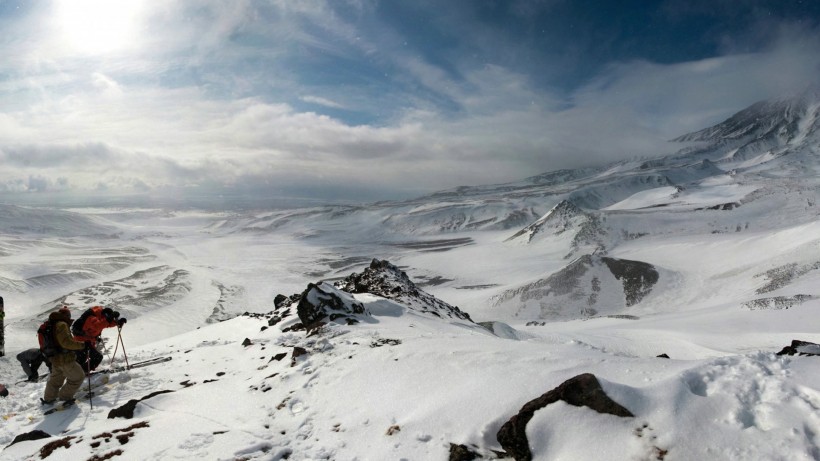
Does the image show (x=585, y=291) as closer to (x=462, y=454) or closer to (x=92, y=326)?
(x=462, y=454)

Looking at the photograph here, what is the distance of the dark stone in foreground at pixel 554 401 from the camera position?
235 inches

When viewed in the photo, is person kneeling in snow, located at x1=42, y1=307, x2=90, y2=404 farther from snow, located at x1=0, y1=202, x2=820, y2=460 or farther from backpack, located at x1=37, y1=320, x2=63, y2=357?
snow, located at x1=0, y1=202, x2=820, y2=460

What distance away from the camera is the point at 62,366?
1153 cm

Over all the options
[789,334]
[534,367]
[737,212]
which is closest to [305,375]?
[534,367]

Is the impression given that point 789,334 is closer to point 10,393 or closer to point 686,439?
point 686,439

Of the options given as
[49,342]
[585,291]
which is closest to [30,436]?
[49,342]

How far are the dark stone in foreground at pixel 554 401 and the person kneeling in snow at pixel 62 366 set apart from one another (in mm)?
12209

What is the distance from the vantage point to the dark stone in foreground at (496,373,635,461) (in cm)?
597

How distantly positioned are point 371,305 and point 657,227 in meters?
121

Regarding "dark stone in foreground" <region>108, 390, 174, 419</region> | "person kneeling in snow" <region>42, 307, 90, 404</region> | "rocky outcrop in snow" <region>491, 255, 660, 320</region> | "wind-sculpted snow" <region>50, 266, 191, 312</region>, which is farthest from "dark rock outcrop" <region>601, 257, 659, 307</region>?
"wind-sculpted snow" <region>50, 266, 191, 312</region>

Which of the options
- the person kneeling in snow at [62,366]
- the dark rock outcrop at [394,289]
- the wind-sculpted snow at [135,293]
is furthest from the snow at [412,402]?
the wind-sculpted snow at [135,293]

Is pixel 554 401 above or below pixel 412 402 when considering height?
above

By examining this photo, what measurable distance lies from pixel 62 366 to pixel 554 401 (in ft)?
44.4

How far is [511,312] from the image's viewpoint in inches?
2611
